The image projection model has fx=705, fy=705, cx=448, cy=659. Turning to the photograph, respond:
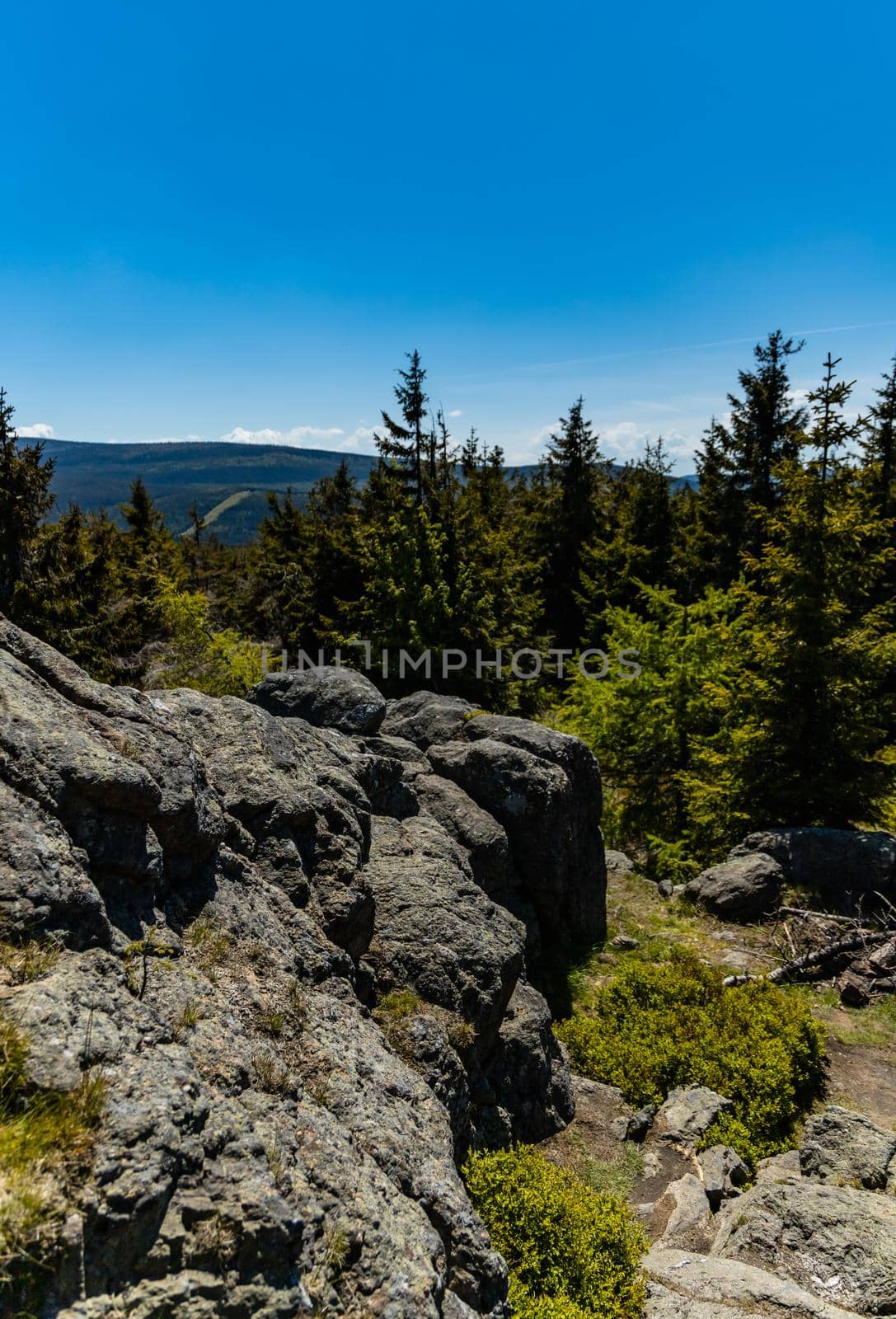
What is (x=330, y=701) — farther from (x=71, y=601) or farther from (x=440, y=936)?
(x=71, y=601)

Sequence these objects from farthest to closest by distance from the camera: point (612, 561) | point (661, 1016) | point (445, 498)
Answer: point (612, 561)
point (445, 498)
point (661, 1016)

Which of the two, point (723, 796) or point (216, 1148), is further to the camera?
point (723, 796)

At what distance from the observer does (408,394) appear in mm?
29547

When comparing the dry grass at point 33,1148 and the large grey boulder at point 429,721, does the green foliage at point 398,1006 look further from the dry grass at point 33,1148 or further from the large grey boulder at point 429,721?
the large grey boulder at point 429,721

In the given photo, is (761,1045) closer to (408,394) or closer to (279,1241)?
(279,1241)

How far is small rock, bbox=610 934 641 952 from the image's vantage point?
589 inches

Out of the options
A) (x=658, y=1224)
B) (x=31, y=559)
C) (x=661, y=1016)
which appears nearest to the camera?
(x=658, y=1224)

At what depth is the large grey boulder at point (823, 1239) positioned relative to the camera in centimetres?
634

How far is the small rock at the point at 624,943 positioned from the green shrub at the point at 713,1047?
7.49 feet

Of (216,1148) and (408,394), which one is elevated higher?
(408,394)

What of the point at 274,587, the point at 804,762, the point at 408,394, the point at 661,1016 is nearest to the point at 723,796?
the point at 804,762

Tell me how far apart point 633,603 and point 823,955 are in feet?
93.9

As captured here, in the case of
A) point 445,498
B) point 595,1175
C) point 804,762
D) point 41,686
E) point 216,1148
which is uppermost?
point 445,498

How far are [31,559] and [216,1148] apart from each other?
24.3 metres
